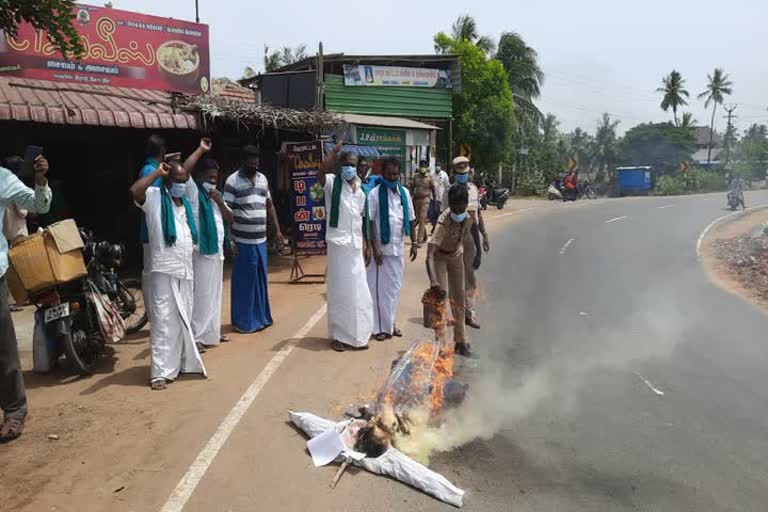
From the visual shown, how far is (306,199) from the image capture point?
10547 mm

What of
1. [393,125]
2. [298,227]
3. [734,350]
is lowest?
[734,350]

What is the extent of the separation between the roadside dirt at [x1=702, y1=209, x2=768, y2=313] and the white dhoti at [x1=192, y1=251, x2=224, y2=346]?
770 cm

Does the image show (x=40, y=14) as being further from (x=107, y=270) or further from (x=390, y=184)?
(x=390, y=184)

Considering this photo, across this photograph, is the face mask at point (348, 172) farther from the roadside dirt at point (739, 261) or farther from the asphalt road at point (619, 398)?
the roadside dirt at point (739, 261)

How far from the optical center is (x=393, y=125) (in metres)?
22.0

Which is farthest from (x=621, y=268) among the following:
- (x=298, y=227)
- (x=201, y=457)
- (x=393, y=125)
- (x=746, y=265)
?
(x=393, y=125)

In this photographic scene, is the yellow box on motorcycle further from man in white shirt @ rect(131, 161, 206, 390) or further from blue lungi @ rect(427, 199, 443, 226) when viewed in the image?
blue lungi @ rect(427, 199, 443, 226)

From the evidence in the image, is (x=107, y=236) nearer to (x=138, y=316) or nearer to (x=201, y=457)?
(x=138, y=316)

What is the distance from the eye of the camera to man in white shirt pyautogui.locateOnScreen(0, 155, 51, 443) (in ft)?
14.1

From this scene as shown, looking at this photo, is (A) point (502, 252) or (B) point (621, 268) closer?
(B) point (621, 268)

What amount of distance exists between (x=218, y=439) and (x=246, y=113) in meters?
7.02

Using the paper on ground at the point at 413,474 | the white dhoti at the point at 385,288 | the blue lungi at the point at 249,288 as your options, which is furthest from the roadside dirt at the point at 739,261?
the paper on ground at the point at 413,474

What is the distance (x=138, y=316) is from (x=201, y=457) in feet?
12.3

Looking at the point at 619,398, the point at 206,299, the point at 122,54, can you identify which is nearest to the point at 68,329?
the point at 206,299
